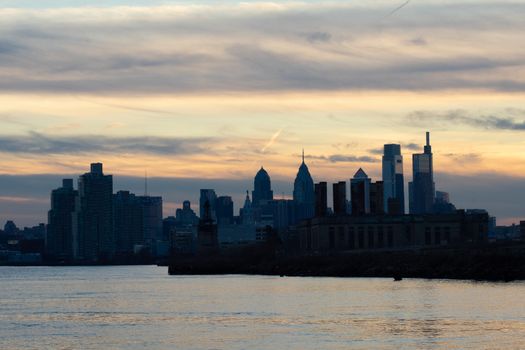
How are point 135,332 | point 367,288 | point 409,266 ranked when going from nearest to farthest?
point 135,332 → point 367,288 → point 409,266

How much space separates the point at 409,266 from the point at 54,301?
7413 centimetres

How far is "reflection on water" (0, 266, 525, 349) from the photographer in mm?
78125

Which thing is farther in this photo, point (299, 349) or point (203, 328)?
point (203, 328)

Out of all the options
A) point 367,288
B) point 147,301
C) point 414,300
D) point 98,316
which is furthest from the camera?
point 367,288

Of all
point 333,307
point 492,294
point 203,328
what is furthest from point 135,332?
point 492,294

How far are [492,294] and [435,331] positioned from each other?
1620 inches

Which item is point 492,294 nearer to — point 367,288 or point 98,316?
point 367,288

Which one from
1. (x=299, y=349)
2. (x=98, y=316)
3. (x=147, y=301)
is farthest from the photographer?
(x=147, y=301)

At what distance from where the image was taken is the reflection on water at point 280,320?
7812cm

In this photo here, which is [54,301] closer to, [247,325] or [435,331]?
[247,325]

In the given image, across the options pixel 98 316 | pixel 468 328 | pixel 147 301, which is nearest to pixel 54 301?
pixel 147 301

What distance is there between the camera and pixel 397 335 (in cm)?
8044

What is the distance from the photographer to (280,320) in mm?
95625

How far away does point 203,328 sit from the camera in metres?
89.6
